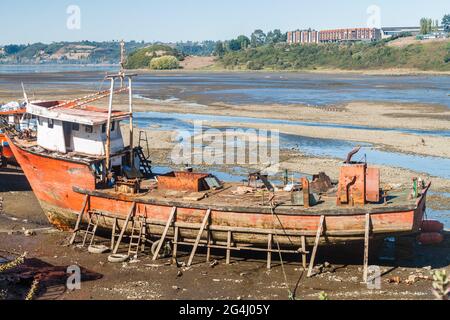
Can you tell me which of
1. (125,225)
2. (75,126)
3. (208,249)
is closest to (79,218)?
(125,225)

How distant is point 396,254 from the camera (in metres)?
20.3

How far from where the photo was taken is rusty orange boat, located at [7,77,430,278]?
18.6m

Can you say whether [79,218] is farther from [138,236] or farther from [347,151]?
[347,151]

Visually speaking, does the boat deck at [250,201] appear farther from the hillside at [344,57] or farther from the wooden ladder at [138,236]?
the hillside at [344,57]

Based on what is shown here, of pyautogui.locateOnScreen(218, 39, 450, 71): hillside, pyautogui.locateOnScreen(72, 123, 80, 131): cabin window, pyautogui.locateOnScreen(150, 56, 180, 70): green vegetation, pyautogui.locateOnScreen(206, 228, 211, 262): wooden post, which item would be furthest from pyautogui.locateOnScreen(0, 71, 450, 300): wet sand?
pyautogui.locateOnScreen(150, 56, 180, 70): green vegetation

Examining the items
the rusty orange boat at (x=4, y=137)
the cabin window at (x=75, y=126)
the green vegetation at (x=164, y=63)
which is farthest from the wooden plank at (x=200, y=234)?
the green vegetation at (x=164, y=63)

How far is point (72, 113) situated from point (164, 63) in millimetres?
155884

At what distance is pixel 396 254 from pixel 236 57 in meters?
165

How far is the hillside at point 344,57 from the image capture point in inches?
5493

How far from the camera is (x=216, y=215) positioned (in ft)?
64.2

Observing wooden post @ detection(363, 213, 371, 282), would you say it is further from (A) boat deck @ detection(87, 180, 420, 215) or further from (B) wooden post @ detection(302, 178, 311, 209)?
(B) wooden post @ detection(302, 178, 311, 209)

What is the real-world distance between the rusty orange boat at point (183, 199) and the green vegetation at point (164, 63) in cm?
15414
